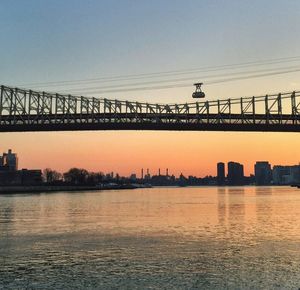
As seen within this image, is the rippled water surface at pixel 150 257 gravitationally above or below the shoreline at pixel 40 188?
below

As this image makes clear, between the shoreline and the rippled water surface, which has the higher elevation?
the shoreline

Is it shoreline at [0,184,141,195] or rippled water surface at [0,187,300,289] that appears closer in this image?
rippled water surface at [0,187,300,289]

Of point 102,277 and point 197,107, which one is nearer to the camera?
point 102,277

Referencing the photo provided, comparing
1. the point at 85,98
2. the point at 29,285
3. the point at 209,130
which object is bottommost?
the point at 29,285

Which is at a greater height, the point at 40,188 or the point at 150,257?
the point at 40,188

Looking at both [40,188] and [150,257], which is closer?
[150,257]

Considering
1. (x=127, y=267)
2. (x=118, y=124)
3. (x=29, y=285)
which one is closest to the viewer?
(x=29, y=285)

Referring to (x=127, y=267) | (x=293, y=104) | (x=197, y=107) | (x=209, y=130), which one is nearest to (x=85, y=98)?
(x=197, y=107)

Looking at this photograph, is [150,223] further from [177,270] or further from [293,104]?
[293,104]

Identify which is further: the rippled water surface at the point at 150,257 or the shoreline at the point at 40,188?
the shoreline at the point at 40,188

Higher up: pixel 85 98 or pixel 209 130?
pixel 85 98

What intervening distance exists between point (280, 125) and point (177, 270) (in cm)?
4357

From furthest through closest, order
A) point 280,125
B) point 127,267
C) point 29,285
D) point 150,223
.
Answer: point 280,125 < point 150,223 < point 127,267 < point 29,285

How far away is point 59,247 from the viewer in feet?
81.6
